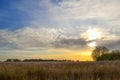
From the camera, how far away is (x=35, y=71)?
535 inches

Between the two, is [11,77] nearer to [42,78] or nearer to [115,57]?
[42,78]

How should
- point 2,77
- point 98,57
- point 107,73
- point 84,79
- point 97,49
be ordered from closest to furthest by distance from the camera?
1. point 84,79
2. point 2,77
3. point 107,73
4. point 98,57
5. point 97,49

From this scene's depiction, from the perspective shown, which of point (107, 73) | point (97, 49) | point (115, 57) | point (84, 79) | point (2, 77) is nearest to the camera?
point (84, 79)

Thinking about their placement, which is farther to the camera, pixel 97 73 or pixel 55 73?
pixel 97 73

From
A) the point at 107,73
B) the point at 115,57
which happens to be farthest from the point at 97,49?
the point at 107,73

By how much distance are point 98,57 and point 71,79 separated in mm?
66323

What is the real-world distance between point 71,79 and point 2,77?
316cm

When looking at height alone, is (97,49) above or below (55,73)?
above

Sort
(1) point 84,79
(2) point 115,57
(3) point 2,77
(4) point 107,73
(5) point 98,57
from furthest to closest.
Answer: (5) point 98,57 → (2) point 115,57 → (4) point 107,73 → (3) point 2,77 → (1) point 84,79

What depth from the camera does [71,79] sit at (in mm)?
11250

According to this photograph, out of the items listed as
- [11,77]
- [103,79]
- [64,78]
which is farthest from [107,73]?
[11,77]

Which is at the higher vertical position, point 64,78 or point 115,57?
point 115,57

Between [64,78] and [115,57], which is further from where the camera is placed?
[115,57]

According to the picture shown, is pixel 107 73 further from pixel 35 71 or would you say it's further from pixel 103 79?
pixel 35 71
